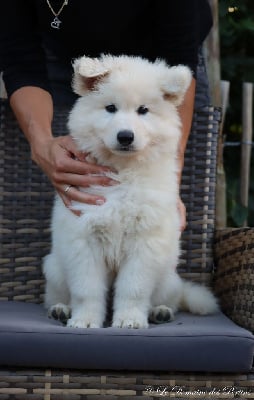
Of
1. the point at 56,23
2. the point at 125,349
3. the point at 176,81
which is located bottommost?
the point at 125,349

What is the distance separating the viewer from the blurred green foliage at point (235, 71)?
14.1 feet

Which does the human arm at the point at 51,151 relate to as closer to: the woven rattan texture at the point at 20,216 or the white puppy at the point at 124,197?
the white puppy at the point at 124,197

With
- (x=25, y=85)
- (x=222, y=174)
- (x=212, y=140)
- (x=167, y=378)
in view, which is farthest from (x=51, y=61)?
(x=167, y=378)

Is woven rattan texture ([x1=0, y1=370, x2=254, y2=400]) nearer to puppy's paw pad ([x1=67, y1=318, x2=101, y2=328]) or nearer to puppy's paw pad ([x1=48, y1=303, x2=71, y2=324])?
puppy's paw pad ([x1=67, y1=318, x2=101, y2=328])

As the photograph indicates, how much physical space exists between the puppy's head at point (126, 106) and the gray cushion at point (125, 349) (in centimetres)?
66

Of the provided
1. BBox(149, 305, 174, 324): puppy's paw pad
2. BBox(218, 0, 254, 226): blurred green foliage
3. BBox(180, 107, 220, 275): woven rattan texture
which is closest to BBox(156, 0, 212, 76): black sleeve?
BBox(180, 107, 220, 275): woven rattan texture

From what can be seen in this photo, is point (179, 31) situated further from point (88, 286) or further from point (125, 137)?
point (88, 286)

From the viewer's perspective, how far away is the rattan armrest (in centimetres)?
265

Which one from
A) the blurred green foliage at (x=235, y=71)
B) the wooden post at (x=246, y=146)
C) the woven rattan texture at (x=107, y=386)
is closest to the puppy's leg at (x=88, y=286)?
the woven rattan texture at (x=107, y=386)

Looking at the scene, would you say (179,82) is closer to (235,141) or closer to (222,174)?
(222,174)

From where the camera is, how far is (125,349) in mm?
2180

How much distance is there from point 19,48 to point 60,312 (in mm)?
1211

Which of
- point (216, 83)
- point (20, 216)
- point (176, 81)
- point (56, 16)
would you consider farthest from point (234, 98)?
point (176, 81)

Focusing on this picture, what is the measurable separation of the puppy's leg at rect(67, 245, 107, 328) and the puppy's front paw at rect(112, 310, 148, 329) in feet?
0.22
